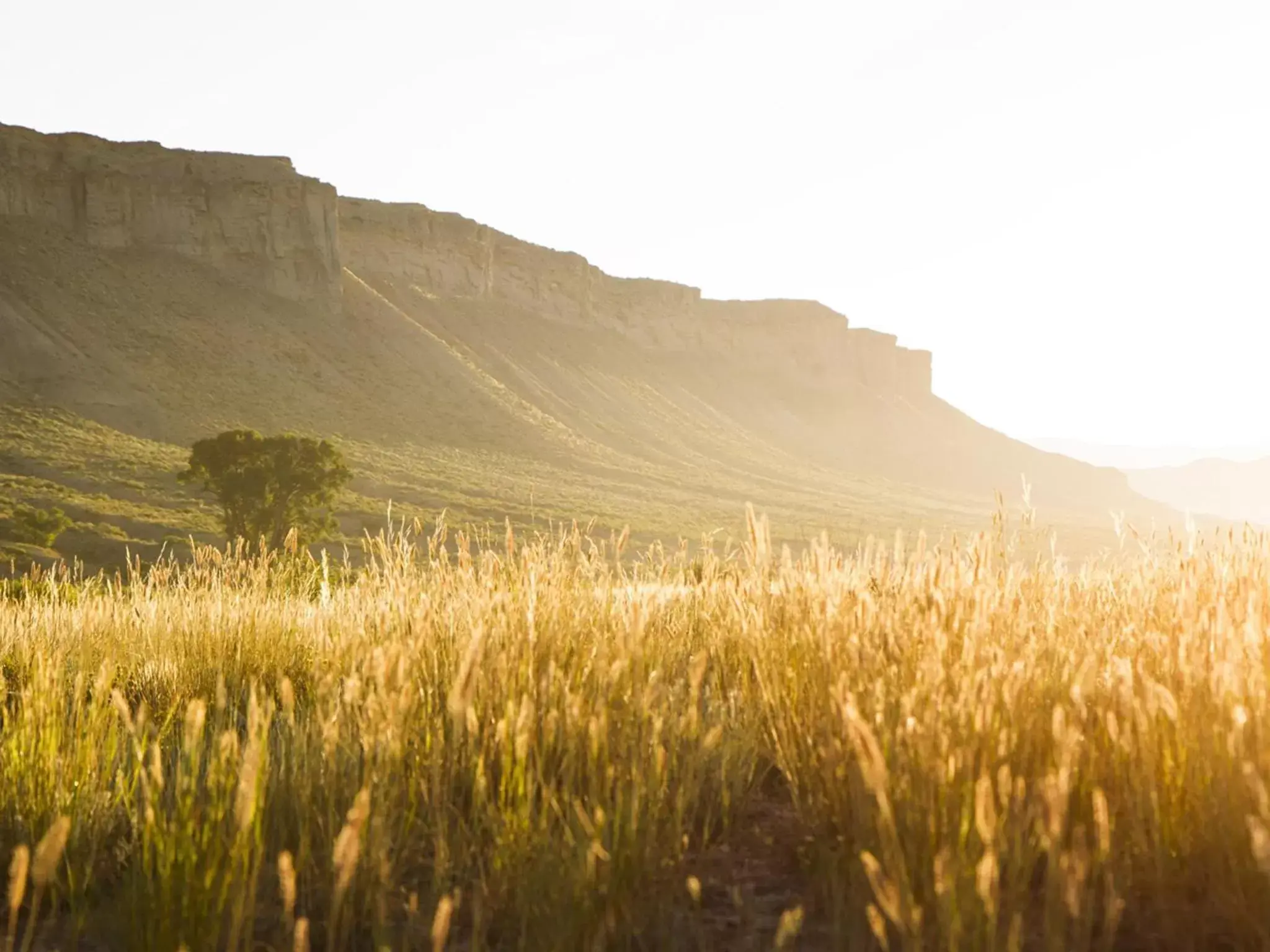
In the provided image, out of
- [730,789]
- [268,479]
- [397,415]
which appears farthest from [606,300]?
[730,789]

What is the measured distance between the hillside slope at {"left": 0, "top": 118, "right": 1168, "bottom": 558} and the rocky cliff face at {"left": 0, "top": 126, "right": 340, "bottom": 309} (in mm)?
192

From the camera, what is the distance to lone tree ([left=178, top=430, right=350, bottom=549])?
33.9 metres

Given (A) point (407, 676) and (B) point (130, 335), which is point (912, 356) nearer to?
(B) point (130, 335)

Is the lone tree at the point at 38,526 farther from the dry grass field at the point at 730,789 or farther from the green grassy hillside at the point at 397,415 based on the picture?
the dry grass field at the point at 730,789

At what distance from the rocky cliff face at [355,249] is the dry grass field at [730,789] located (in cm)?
8594

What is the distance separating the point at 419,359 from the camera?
83000 millimetres

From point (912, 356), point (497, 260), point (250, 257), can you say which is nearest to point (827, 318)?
point (912, 356)

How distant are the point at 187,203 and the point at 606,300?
161 ft

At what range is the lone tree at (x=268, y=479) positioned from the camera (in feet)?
111

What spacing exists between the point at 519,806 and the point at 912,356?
490 ft

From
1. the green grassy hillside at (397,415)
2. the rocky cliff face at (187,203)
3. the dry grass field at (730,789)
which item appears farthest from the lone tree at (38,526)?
the rocky cliff face at (187,203)

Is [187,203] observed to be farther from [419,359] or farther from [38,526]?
[38,526]

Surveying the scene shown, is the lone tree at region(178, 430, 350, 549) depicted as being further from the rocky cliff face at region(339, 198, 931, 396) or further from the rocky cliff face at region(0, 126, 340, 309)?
the rocky cliff face at region(339, 198, 931, 396)

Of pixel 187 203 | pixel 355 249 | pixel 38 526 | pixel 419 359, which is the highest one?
pixel 355 249
